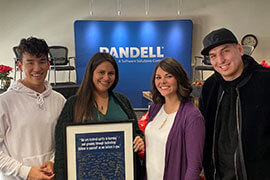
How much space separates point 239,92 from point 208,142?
409 millimetres

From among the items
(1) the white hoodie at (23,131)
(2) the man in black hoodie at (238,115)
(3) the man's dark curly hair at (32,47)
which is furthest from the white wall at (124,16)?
(1) the white hoodie at (23,131)

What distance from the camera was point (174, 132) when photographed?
145cm

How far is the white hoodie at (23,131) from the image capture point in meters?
1.41

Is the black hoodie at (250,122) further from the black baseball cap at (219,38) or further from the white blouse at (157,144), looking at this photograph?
the white blouse at (157,144)

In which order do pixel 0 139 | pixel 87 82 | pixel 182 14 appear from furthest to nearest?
pixel 182 14 → pixel 87 82 → pixel 0 139

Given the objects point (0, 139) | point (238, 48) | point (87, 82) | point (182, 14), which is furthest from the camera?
point (182, 14)

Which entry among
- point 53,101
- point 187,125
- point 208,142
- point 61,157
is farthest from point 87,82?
point 208,142

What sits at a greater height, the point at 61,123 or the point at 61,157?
the point at 61,123

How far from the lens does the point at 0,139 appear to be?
1.40 meters

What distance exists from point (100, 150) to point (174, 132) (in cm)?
47

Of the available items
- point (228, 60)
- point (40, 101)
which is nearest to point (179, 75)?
point (228, 60)

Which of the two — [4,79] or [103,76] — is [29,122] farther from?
[4,79]

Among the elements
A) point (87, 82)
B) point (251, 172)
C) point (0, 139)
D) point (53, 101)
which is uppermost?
point (87, 82)

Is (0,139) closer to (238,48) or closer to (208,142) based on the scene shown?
(208,142)
